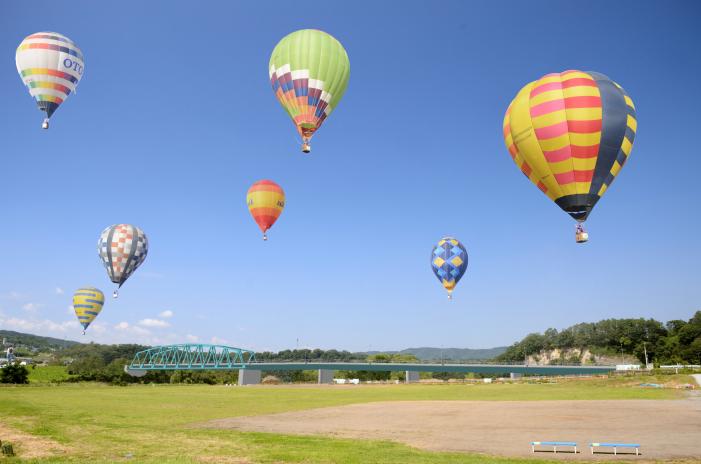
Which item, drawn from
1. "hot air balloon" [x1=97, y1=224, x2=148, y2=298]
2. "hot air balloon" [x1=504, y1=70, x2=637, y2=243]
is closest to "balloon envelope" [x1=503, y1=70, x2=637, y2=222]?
"hot air balloon" [x1=504, y1=70, x2=637, y2=243]

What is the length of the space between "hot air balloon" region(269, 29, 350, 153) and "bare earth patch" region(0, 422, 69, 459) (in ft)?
77.0

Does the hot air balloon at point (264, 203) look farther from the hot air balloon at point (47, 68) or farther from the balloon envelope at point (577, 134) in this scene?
the balloon envelope at point (577, 134)

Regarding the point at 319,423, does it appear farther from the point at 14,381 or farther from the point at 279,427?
the point at 14,381

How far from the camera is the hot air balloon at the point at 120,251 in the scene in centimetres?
7100

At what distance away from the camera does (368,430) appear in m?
31.2

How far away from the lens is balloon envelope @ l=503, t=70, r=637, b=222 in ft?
97.2

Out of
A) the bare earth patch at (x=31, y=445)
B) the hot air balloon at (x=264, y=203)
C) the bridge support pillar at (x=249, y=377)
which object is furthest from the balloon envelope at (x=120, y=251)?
the bridge support pillar at (x=249, y=377)

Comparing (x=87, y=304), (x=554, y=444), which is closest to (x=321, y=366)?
(x=87, y=304)

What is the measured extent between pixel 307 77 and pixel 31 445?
2898 centimetres

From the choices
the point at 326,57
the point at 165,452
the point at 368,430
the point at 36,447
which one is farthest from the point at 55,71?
the point at 368,430

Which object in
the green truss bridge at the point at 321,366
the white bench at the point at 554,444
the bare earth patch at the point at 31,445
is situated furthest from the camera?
the green truss bridge at the point at 321,366

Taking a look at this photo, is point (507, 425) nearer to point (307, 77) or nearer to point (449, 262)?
point (307, 77)

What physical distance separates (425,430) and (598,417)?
14711mm

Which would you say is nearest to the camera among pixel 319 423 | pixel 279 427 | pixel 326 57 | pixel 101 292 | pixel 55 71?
pixel 279 427
